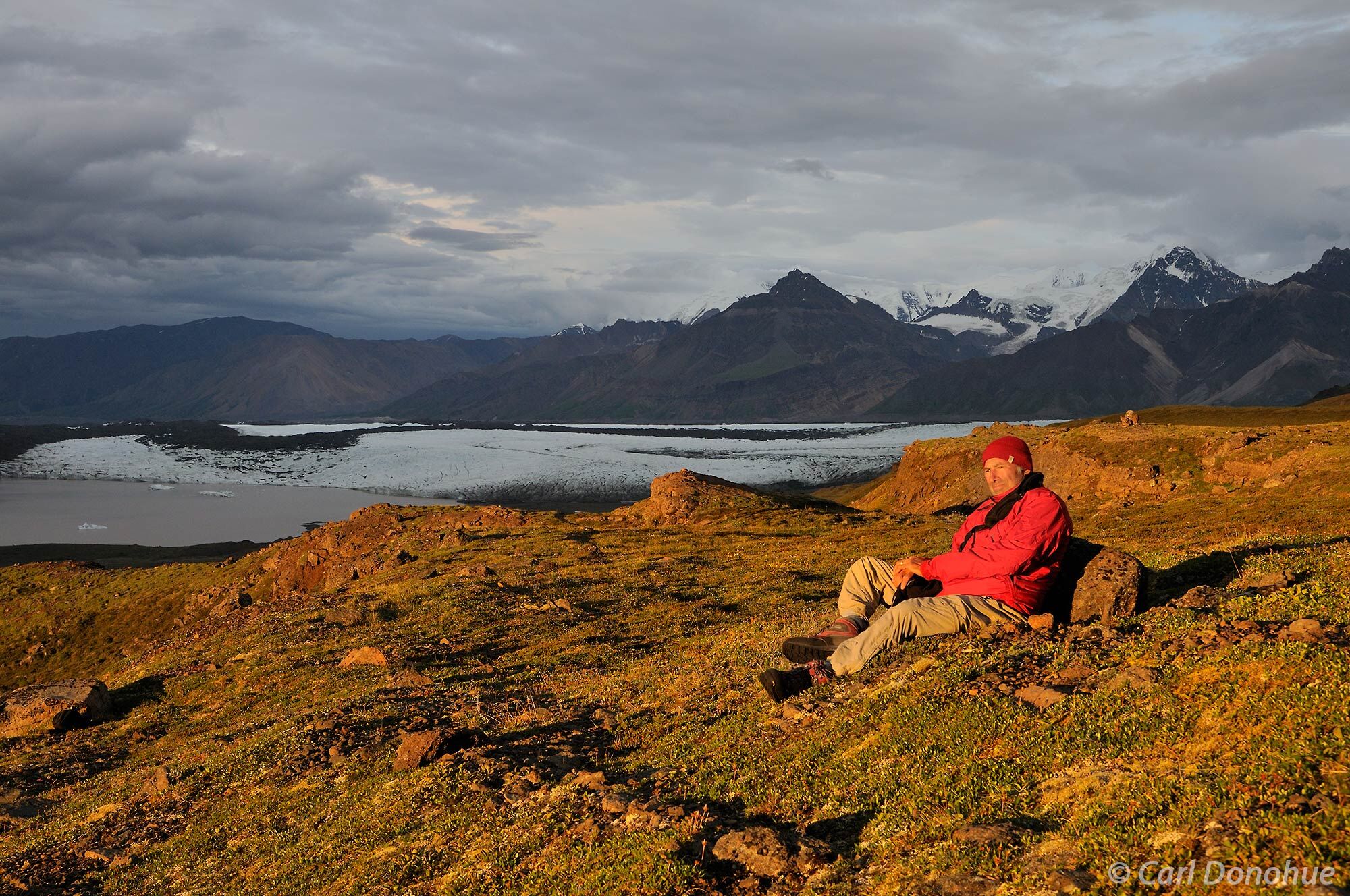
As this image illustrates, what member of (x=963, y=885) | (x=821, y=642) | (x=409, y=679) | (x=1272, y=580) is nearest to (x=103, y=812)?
(x=409, y=679)

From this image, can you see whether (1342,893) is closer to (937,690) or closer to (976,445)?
(937,690)

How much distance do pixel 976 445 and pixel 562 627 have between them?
191 ft

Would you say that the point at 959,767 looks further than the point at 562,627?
No

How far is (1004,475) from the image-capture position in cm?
1288

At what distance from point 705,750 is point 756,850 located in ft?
11.3

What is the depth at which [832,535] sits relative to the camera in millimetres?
43562

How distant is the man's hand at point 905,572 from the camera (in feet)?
45.2

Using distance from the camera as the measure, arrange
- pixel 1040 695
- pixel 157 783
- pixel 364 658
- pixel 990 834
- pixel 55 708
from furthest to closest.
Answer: pixel 364 658 → pixel 55 708 → pixel 157 783 → pixel 1040 695 → pixel 990 834

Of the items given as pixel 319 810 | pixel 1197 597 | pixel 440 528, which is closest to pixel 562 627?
pixel 319 810

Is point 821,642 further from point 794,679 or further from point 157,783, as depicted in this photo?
point 157,783

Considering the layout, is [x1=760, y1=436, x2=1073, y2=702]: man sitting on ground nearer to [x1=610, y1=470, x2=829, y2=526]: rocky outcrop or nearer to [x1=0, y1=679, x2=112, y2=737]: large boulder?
[x1=0, y1=679, x2=112, y2=737]: large boulder

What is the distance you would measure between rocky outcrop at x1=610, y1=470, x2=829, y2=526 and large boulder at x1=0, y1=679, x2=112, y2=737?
33.3m

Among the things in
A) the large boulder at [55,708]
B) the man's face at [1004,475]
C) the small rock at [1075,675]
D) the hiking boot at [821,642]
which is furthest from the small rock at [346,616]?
the small rock at [1075,675]

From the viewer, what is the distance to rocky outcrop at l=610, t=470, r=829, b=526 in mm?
54531
